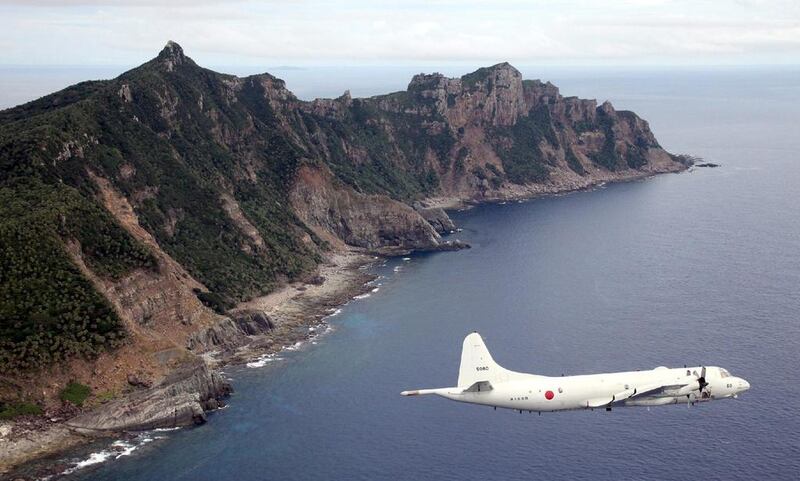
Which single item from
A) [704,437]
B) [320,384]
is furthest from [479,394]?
[320,384]

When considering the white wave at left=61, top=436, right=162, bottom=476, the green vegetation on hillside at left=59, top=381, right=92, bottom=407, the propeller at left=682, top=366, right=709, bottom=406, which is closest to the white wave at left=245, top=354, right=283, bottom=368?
the white wave at left=61, top=436, right=162, bottom=476

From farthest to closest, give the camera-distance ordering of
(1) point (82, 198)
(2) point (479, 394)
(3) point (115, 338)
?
(1) point (82, 198), (3) point (115, 338), (2) point (479, 394)

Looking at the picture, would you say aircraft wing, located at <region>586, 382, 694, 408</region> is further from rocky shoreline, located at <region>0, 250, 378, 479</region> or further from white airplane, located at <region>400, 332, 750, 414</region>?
rocky shoreline, located at <region>0, 250, 378, 479</region>

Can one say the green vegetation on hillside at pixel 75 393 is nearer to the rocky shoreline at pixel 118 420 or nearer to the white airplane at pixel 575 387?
the rocky shoreline at pixel 118 420

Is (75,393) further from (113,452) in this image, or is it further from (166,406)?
(113,452)

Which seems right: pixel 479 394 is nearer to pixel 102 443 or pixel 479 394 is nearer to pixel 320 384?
pixel 320 384

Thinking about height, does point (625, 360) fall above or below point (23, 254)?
below

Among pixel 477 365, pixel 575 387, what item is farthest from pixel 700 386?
pixel 477 365

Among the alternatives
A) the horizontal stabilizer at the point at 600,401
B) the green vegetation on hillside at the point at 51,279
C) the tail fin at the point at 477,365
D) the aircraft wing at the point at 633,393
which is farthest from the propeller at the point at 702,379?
the green vegetation on hillside at the point at 51,279
